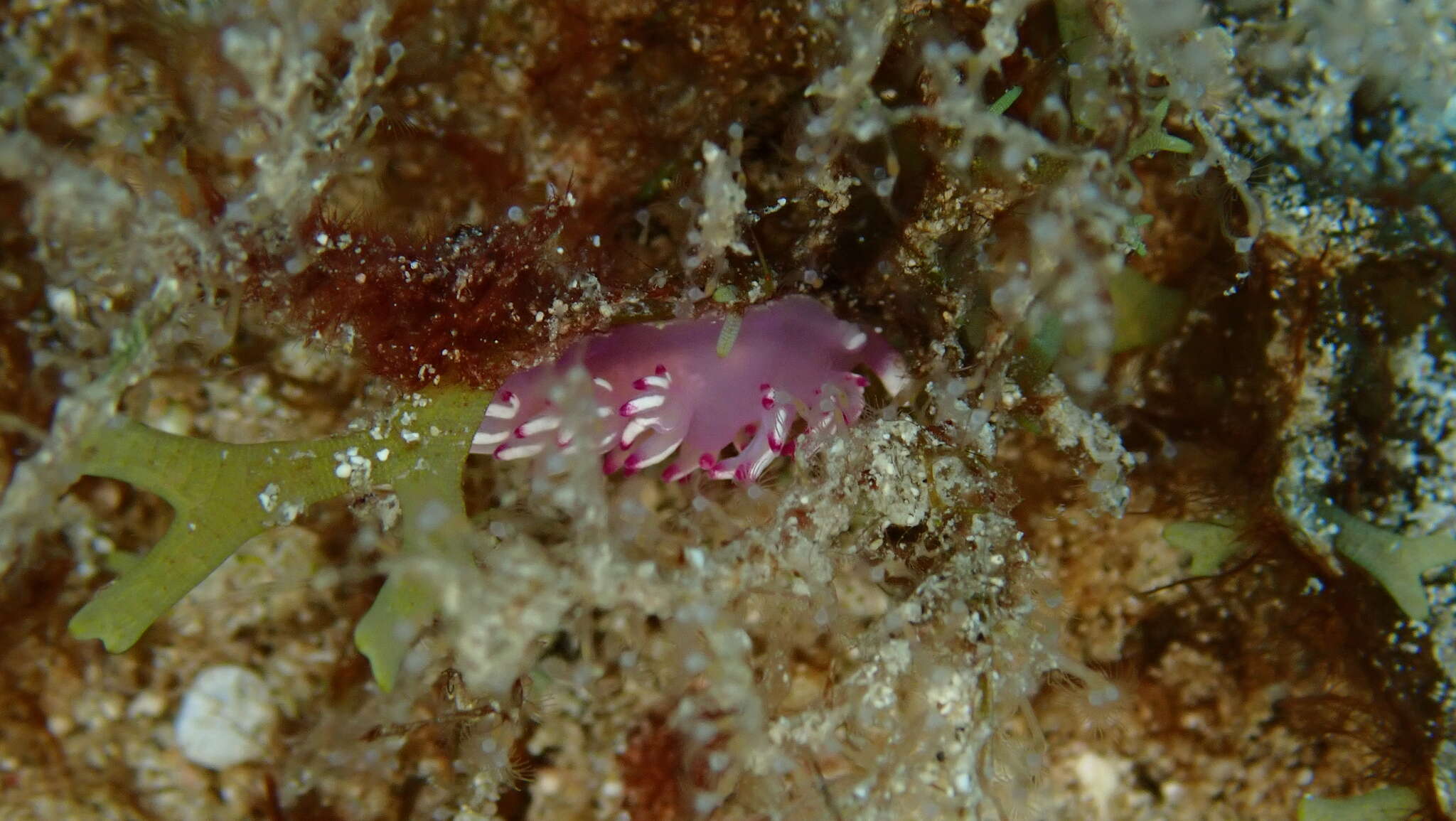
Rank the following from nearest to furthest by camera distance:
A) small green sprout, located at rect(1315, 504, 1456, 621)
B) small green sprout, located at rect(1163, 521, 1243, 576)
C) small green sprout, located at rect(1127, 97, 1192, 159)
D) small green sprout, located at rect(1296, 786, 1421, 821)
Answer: small green sprout, located at rect(1127, 97, 1192, 159)
small green sprout, located at rect(1315, 504, 1456, 621)
small green sprout, located at rect(1296, 786, 1421, 821)
small green sprout, located at rect(1163, 521, 1243, 576)

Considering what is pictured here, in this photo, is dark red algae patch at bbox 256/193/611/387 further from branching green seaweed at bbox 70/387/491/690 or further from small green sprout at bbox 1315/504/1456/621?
small green sprout at bbox 1315/504/1456/621

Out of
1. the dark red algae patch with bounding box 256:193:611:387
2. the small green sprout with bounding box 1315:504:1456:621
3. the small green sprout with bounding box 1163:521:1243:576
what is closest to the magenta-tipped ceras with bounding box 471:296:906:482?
the dark red algae patch with bounding box 256:193:611:387

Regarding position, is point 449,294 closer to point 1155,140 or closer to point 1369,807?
point 1155,140

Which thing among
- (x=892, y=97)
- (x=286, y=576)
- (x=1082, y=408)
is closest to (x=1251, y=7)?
(x=892, y=97)

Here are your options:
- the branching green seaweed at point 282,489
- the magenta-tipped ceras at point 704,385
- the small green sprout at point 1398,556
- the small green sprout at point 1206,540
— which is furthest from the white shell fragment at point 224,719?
the small green sprout at point 1398,556

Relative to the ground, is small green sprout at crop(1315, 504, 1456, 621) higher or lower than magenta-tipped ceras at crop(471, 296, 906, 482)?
lower

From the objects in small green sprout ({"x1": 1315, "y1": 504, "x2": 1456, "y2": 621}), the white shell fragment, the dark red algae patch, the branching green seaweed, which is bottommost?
the white shell fragment
